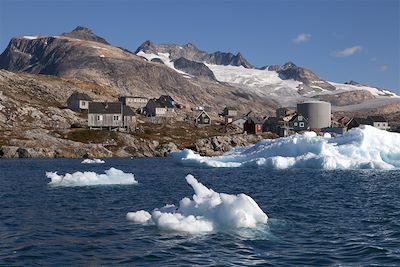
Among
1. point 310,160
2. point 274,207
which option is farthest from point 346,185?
→ point 310,160

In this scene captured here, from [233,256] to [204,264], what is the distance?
172 cm

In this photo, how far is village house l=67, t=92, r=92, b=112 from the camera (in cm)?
17975

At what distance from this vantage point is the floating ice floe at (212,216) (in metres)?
25.9

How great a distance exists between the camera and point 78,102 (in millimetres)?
180000

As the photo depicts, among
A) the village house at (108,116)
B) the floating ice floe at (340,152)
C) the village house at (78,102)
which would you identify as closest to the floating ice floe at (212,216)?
the floating ice floe at (340,152)

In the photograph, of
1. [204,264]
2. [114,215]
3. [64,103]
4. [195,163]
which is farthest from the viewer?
[64,103]

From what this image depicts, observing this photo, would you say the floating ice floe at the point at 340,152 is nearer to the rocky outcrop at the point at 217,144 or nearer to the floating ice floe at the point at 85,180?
the floating ice floe at the point at 85,180

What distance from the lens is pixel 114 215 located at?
31469 millimetres

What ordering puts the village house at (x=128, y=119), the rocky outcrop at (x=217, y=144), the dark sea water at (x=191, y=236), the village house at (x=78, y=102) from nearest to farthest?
the dark sea water at (x=191, y=236) < the rocky outcrop at (x=217, y=144) < the village house at (x=128, y=119) < the village house at (x=78, y=102)

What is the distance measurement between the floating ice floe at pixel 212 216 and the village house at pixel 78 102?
157994 mm

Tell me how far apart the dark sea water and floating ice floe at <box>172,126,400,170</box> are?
2727 centimetres

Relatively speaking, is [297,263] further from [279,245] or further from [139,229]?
[139,229]

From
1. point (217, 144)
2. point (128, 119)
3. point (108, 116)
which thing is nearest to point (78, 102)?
point (128, 119)

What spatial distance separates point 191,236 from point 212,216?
2.13 m
